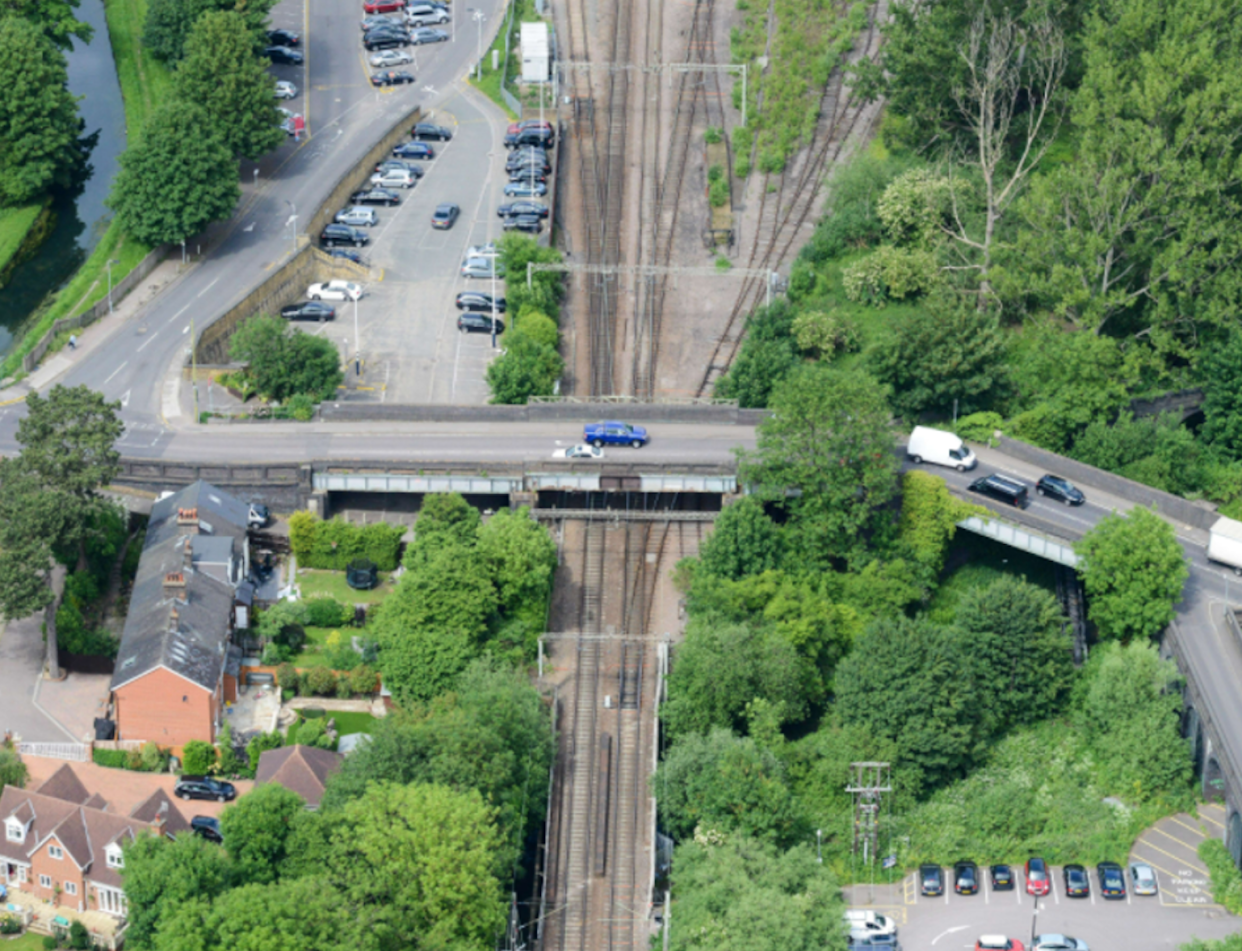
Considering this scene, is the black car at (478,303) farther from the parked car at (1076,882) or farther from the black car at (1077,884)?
the black car at (1077,884)

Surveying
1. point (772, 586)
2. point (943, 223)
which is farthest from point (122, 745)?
point (943, 223)

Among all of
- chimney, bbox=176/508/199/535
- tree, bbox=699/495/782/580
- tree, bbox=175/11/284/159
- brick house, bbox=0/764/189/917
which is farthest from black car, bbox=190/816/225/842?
tree, bbox=175/11/284/159

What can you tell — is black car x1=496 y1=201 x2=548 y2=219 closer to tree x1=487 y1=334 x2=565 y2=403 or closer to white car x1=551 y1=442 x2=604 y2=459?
tree x1=487 y1=334 x2=565 y2=403

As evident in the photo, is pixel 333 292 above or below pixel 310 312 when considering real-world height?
above

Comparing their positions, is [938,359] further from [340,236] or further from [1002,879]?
[340,236]

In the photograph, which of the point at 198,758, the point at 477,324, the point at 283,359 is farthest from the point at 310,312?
the point at 198,758

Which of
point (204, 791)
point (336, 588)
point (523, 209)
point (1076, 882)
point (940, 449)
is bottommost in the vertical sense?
point (1076, 882)
